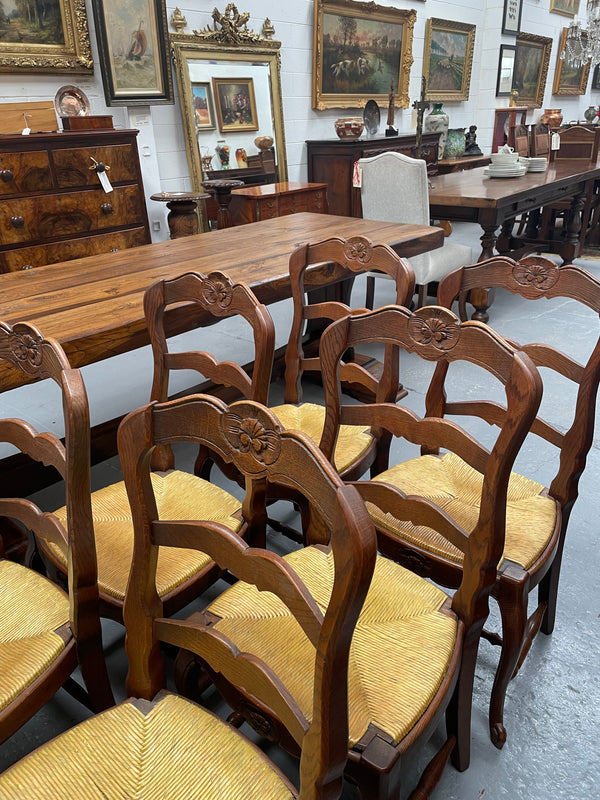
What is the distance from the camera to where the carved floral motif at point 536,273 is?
1.39 meters

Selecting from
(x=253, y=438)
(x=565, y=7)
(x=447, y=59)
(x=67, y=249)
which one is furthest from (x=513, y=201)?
(x=565, y=7)

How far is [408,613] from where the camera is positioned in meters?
1.06

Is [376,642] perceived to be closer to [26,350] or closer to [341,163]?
[26,350]

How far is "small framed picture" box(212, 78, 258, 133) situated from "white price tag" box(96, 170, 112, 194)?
1444 millimetres

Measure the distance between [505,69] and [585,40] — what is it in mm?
1518

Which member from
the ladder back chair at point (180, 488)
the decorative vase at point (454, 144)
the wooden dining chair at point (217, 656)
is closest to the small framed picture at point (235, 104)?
the decorative vase at point (454, 144)

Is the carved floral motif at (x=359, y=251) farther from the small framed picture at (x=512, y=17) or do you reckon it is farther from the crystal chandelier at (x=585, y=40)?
the crystal chandelier at (x=585, y=40)

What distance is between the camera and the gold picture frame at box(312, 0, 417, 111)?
18.2 feet

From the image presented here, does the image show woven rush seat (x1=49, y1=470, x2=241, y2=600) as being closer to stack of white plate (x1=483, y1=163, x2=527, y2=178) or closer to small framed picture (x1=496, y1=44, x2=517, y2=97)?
stack of white plate (x1=483, y1=163, x2=527, y2=178)

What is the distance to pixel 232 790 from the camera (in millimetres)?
775

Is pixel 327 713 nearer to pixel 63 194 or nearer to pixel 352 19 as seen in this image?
pixel 63 194

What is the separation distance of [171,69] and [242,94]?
0.71 m

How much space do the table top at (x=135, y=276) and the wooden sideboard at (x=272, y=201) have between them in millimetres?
1511

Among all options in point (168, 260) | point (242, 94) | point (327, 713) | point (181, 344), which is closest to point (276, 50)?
point (242, 94)
